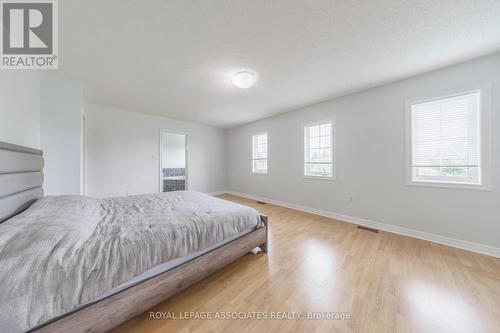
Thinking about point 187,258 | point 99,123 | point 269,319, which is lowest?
point 269,319

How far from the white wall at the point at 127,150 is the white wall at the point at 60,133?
1.21m

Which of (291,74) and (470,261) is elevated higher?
(291,74)

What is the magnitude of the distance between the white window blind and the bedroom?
0.05ft

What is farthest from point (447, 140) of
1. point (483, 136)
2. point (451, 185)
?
point (451, 185)

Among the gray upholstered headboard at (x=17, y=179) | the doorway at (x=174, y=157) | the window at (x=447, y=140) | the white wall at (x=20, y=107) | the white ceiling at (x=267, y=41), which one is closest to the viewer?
the gray upholstered headboard at (x=17, y=179)

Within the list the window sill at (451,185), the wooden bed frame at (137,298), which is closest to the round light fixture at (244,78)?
the wooden bed frame at (137,298)

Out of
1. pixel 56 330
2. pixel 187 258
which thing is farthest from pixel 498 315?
pixel 56 330

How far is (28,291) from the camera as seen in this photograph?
0.78 m

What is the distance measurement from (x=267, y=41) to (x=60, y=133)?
3249 mm

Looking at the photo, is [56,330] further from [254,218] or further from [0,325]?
[254,218]

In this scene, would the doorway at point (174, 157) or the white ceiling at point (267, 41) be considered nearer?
the white ceiling at point (267, 41)

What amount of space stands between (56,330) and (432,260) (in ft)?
11.0

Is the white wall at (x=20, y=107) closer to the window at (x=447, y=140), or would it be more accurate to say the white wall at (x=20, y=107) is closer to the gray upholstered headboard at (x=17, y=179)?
the gray upholstered headboard at (x=17, y=179)

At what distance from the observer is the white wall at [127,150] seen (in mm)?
3662
